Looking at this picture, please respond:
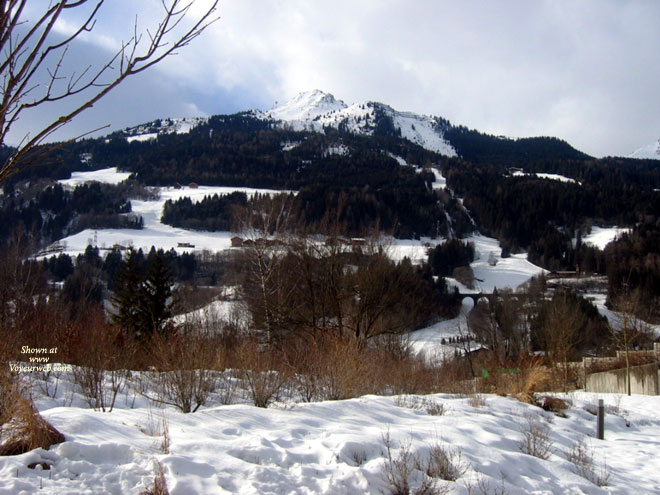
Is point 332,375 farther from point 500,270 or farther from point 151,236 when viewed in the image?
point 151,236

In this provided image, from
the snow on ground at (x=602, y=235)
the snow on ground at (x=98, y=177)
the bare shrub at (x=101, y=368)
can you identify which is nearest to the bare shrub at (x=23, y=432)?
the bare shrub at (x=101, y=368)

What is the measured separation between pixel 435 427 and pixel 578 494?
1768 millimetres

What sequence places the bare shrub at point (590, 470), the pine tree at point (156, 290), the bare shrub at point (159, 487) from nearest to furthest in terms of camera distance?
1. the bare shrub at point (159, 487)
2. the bare shrub at point (590, 470)
3. the pine tree at point (156, 290)

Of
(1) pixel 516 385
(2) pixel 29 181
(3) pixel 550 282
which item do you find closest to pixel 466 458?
(1) pixel 516 385

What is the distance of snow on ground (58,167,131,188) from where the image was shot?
481ft

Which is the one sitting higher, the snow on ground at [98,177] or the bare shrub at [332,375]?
the snow on ground at [98,177]

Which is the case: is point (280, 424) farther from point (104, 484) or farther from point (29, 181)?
point (29, 181)

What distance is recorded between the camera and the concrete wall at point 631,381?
59.1 feet

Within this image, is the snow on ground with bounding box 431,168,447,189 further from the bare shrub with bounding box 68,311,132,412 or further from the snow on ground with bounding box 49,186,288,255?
the bare shrub with bounding box 68,311,132,412

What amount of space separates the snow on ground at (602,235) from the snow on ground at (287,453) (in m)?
107

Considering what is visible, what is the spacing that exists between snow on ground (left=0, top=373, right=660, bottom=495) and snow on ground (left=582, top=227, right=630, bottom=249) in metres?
107

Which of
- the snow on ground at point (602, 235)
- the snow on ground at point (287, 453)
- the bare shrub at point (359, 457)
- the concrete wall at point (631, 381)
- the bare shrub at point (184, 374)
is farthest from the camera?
the snow on ground at point (602, 235)

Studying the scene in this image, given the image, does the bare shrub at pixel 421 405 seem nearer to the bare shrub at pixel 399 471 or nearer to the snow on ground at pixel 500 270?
the bare shrub at pixel 399 471

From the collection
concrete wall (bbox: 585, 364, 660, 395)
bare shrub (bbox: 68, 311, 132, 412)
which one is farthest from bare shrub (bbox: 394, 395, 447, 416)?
concrete wall (bbox: 585, 364, 660, 395)
